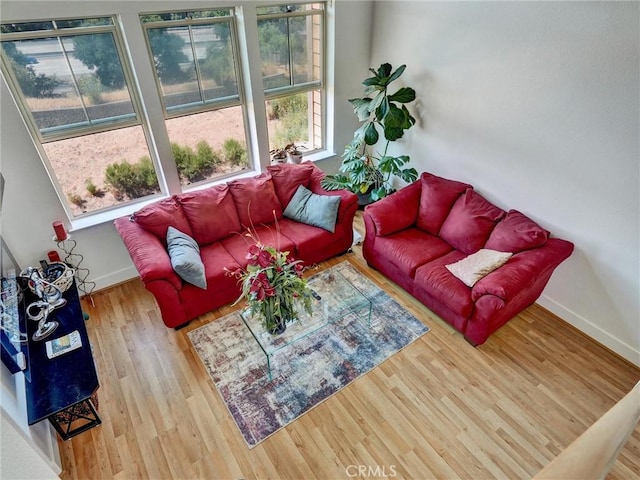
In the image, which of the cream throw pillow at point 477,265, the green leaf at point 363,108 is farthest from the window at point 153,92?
the cream throw pillow at point 477,265

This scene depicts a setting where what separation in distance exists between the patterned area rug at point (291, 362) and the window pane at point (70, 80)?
211 centimetres

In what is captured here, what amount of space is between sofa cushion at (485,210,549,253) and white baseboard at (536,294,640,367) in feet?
2.21

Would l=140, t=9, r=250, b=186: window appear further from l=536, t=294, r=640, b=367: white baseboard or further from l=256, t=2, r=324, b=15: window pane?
l=536, t=294, r=640, b=367: white baseboard

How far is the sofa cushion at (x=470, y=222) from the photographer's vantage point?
3295 millimetres

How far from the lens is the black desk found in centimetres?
221

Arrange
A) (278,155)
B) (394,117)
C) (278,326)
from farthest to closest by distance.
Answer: (278,155)
(394,117)
(278,326)

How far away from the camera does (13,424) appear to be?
73.6 inches

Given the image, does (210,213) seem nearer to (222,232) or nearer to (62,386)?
(222,232)

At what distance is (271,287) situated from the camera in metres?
2.49

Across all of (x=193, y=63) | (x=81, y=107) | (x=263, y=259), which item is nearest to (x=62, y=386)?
(x=263, y=259)

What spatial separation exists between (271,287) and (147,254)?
117 cm

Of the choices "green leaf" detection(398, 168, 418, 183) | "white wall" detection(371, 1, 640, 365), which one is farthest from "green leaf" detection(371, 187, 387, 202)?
"white wall" detection(371, 1, 640, 365)

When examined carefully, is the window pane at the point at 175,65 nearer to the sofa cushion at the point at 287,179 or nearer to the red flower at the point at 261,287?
the sofa cushion at the point at 287,179

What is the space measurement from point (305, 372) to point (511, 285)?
1.68 m
